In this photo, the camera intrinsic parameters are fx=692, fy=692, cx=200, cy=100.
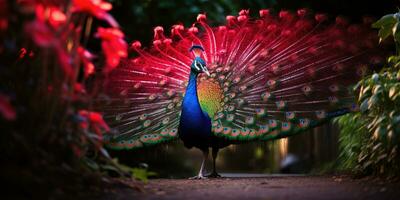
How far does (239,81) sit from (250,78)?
15cm

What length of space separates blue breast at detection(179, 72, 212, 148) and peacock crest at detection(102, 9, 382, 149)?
0.15m

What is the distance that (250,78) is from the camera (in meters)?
8.93

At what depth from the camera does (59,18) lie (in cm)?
457

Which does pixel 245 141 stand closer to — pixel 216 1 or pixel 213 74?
pixel 213 74

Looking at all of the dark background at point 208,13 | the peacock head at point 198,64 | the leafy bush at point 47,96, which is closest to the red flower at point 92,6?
the leafy bush at point 47,96

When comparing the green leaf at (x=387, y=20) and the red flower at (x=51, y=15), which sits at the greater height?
the green leaf at (x=387, y=20)

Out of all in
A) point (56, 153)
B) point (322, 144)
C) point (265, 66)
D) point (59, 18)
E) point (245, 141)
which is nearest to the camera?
point (59, 18)

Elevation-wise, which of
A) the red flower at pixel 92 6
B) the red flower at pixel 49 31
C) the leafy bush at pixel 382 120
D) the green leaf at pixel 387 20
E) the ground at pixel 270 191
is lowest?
the ground at pixel 270 191

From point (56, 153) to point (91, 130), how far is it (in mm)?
940

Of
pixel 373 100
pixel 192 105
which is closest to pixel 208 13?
pixel 192 105

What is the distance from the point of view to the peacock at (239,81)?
27.7ft

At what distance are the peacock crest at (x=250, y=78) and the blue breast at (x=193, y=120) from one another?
15 cm

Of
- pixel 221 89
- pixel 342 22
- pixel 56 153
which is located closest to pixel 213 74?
pixel 221 89

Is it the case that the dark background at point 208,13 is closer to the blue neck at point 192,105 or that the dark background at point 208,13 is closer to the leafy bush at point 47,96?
the blue neck at point 192,105
